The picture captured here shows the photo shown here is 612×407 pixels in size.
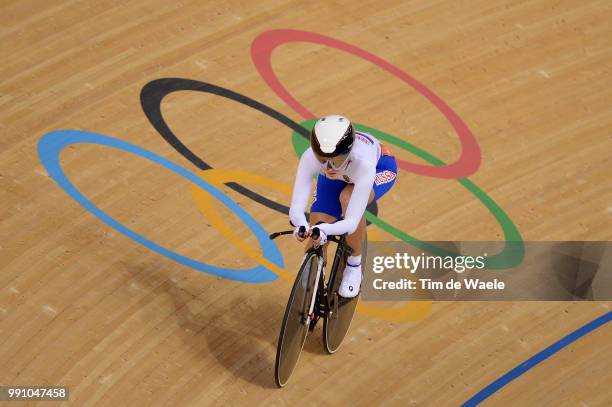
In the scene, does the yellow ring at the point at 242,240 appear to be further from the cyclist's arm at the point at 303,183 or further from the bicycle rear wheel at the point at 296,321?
the cyclist's arm at the point at 303,183

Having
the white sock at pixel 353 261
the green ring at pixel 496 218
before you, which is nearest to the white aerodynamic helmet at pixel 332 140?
the white sock at pixel 353 261

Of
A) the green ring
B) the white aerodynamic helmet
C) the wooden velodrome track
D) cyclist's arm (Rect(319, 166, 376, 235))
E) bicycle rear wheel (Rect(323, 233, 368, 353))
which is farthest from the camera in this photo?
the green ring

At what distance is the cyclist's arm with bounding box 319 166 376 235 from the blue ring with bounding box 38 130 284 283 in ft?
4.20

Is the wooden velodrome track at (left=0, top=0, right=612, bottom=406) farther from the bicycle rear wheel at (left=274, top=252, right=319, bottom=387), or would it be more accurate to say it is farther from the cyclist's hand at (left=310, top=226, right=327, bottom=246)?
the cyclist's hand at (left=310, top=226, right=327, bottom=246)

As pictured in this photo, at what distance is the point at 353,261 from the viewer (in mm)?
5305

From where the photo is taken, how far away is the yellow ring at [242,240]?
5.90 m

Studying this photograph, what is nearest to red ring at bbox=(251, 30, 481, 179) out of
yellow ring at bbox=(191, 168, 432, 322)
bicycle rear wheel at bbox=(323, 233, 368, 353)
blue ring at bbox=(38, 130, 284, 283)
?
yellow ring at bbox=(191, 168, 432, 322)

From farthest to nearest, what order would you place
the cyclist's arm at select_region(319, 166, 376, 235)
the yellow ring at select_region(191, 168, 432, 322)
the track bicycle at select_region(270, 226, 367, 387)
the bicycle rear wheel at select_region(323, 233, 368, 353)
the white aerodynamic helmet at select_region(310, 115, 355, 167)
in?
the yellow ring at select_region(191, 168, 432, 322) < the bicycle rear wheel at select_region(323, 233, 368, 353) < the track bicycle at select_region(270, 226, 367, 387) < the cyclist's arm at select_region(319, 166, 376, 235) < the white aerodynamic helmet at select_region(310, 115, 355, 167)

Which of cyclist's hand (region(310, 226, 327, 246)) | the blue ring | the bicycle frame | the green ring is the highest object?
cyclist's hand (region(310, 226, 327, 246))

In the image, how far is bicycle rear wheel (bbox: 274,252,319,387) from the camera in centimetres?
487

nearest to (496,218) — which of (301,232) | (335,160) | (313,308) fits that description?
(313,308)

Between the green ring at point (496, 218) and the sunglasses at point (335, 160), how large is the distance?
1.68 m

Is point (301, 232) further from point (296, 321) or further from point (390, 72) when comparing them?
point (390, 72)

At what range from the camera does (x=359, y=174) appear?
483cm
